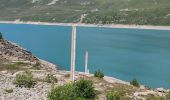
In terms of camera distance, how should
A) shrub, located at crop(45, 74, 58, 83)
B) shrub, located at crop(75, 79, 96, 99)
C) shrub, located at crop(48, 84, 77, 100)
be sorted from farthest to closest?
1. shrub, located at crop(45, 74, 58, 83)
2. shrub, located at crop(75, 79, 96, 99)
3. shrub, located at crop(48, 84, 77, 100)

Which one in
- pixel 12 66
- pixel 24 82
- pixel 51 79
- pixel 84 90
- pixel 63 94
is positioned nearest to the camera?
pixel 63 94

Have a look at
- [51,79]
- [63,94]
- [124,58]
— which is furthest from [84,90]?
[124,58]

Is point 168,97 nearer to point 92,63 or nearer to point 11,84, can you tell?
point 11,84

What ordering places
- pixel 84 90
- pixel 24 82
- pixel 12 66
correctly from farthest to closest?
1. pixel 12 66
2. pixel 24 82
3. pixel 84 90

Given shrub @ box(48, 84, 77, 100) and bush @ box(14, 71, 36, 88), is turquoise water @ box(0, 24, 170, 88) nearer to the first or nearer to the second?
bush @ box(14, 71, 36, 88)

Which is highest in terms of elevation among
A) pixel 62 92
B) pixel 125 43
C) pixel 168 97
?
pixel 62 92

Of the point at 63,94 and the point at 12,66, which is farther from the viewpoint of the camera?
the point at 12,66

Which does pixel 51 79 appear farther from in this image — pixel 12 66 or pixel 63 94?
pixel 12 66

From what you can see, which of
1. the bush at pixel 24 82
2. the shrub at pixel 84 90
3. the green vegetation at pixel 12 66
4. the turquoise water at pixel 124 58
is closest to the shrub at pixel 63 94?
the shrub at pixel 84 90

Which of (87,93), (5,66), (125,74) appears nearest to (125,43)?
(125,74)

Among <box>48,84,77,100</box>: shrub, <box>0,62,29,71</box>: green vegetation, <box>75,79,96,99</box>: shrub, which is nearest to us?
<box>48,84,77,100</box>: shrub

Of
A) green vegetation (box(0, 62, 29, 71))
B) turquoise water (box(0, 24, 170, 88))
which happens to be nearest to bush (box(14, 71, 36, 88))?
green vegetation (box(0, 62, 29, 71))
